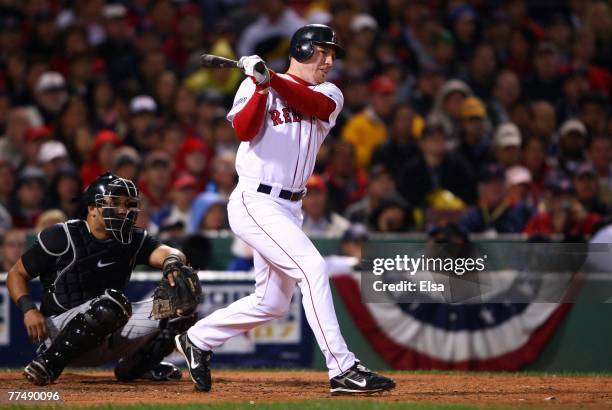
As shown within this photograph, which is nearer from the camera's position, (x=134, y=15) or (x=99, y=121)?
(x=99, y=121)

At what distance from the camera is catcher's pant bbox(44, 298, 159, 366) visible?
Answer: 6.39 meters

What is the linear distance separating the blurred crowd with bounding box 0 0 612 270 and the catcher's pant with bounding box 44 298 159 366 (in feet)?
8.88

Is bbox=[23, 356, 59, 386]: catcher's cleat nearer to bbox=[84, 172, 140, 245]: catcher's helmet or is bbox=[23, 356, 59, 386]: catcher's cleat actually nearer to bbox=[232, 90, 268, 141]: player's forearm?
bbox=[84, 172, 140, 245]: catcher's helmet

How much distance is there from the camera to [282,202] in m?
5.92

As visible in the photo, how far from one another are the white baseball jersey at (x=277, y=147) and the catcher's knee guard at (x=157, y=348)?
1106mm

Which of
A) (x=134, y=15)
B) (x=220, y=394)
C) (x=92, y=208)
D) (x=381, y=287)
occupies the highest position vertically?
(x=134, y=15)

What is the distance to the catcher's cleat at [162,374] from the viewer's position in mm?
6695

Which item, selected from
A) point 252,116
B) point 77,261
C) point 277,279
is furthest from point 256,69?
point 77,261

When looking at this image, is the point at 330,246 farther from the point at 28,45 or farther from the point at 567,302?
the point at 28,45

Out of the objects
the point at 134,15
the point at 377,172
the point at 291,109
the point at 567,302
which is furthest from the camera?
the point at 134,15

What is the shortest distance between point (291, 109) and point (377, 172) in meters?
4.45

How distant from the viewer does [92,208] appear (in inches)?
251

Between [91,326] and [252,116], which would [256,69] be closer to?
[252,116]

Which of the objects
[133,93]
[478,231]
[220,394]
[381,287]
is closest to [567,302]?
[478,231]
